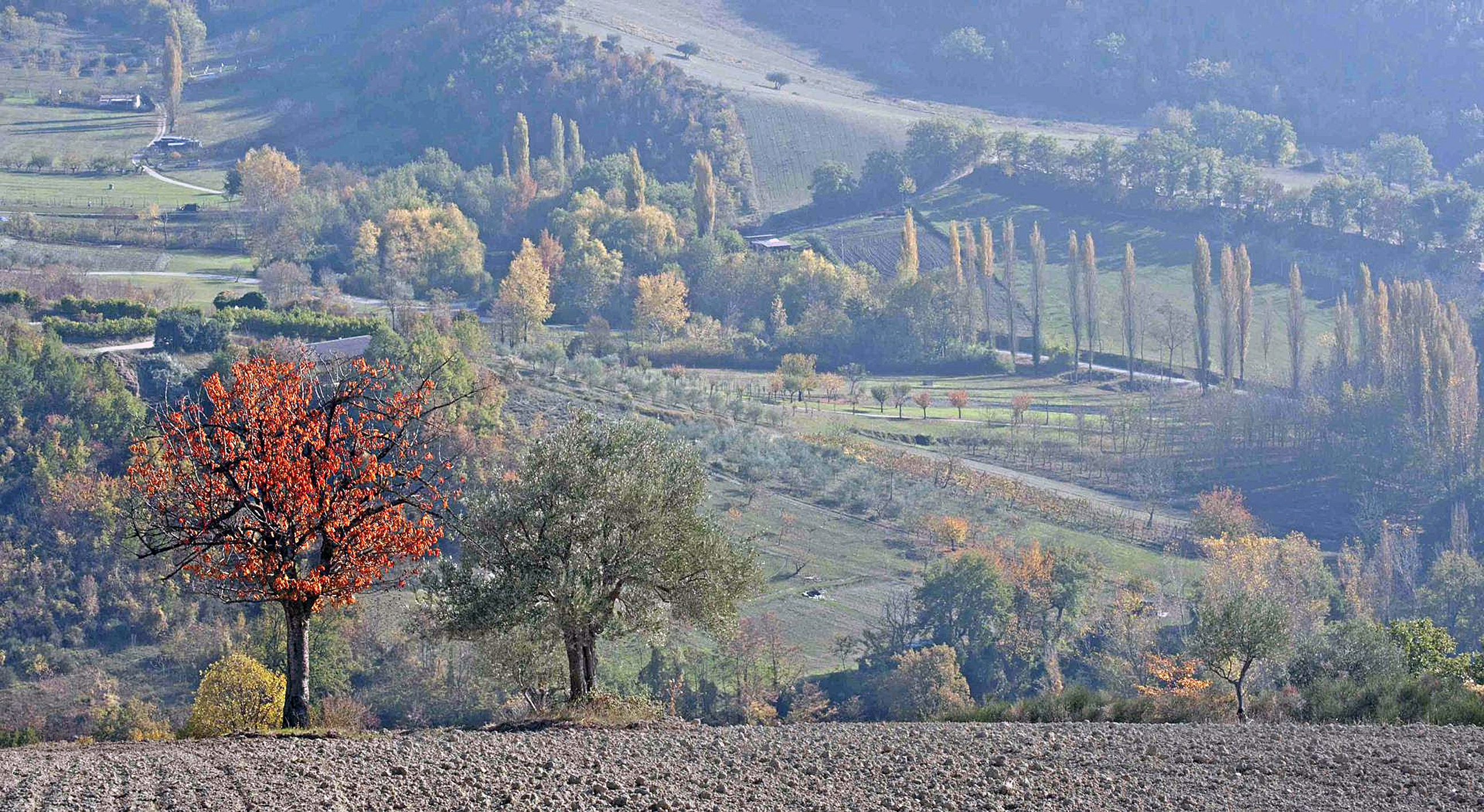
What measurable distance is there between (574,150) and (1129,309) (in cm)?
5715

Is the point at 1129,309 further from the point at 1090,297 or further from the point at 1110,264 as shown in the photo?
the point at 1110,264

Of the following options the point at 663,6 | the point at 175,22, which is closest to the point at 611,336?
the point at 663,6

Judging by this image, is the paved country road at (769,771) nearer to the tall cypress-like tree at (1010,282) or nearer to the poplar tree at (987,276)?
the tall cypress-like tree at (1010,282)

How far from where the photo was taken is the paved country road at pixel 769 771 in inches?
658

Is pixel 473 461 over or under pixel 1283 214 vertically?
under

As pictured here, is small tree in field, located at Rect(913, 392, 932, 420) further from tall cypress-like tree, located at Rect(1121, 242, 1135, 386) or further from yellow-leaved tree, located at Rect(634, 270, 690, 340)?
yellow-leaved tree, located at Rect(634, 270, 690, 340)

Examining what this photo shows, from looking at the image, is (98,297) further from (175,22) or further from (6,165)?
(175,22)

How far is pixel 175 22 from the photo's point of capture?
172 m

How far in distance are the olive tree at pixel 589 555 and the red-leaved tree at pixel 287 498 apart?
1448mm

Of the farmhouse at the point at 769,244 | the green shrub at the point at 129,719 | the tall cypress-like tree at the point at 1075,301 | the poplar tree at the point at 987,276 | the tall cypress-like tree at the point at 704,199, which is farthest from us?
the tall cypress-like tree at the point at 704,199

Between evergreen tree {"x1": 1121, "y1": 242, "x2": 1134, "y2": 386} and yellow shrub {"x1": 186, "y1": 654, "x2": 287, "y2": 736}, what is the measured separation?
6185cm

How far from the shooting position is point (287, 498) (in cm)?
2078

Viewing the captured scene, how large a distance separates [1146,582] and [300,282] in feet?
A: 182

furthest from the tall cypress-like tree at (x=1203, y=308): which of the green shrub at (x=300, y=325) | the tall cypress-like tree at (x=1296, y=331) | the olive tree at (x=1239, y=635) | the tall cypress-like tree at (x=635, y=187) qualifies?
the olive tree at (x=1239, y=635)
